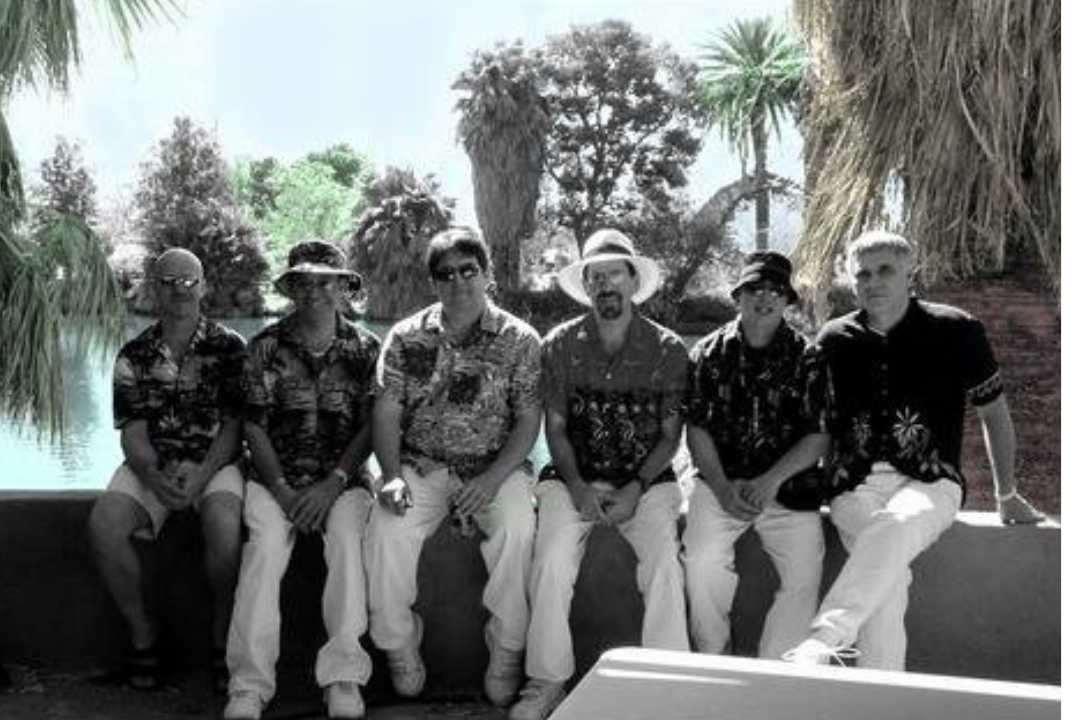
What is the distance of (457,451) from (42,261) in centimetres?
180

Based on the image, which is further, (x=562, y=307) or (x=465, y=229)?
(x=562, y=307)

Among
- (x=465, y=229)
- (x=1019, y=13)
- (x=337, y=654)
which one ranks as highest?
(x=1019, y=13)

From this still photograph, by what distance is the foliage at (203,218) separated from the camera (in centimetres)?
4650

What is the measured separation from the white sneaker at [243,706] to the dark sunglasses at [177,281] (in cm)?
133

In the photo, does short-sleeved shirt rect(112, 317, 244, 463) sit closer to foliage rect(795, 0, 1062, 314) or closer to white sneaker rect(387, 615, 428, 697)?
white sneaker rect(387, 615, 428, 697)

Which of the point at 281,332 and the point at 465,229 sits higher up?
the point at 465,229

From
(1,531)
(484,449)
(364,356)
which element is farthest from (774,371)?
(1,531)

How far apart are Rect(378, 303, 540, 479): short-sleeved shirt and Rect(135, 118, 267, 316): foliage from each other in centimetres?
4027

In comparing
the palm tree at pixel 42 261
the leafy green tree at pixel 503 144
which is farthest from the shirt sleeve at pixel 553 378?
the leafy green tree at pixel 503 144

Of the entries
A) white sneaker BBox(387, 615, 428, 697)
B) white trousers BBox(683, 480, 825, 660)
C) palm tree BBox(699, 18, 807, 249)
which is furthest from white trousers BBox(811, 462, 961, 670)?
A: palm tree BBox(699, 18, 807, 249)

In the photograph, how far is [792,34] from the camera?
6.80m

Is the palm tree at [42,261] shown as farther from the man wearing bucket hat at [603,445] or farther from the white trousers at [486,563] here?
the man wearing bucket hat at [603,445]

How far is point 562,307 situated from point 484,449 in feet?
147

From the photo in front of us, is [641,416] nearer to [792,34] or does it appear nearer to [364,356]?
[364,356]
